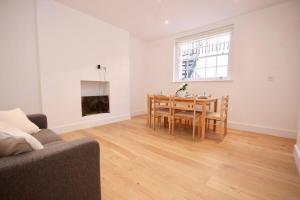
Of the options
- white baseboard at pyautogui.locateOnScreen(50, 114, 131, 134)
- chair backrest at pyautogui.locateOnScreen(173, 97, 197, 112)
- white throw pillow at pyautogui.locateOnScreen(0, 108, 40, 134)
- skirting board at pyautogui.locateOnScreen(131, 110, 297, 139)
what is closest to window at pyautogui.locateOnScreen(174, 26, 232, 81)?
skirting board at pyautogui.locateOnScreen(131, 110, 297, 139)

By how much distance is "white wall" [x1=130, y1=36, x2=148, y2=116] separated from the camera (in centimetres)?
479

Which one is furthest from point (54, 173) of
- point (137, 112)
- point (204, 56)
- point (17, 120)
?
point (137, 112)

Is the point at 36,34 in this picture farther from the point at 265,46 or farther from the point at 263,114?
the point at 263,114

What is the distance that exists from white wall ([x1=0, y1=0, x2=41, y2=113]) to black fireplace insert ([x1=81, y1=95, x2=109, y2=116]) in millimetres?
930

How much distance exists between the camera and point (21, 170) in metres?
0.72

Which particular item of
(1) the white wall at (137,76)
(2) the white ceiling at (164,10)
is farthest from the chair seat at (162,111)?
(2) the white ceiling at (164,10)

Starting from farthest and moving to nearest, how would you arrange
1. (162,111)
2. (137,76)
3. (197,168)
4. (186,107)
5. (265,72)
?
1. (137,76)
2. (162,111)
3. (265,72)
4. (186,107)
5. (197,168)

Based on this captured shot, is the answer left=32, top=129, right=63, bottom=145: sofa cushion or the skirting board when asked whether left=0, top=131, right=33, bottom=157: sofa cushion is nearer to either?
left=32, top=129, right=63, bottom=145: sofa cushion

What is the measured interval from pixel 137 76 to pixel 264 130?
147 inches

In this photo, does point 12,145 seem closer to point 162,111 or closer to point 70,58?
point 162,111

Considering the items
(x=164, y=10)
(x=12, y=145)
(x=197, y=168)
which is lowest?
(x=197, y=168)

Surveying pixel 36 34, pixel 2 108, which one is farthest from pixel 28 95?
pixel 36 34

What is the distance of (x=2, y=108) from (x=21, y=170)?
2489mm

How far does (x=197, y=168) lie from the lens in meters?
1.77
